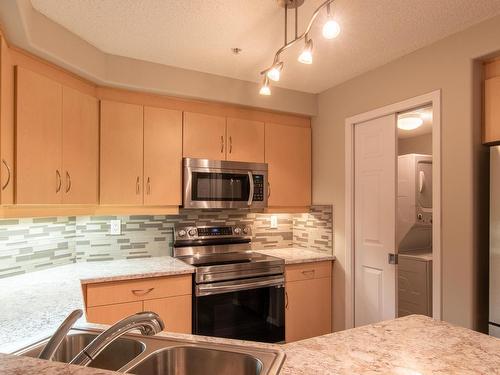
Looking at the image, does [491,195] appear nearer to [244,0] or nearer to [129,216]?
[244,0]

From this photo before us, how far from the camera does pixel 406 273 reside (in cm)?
323

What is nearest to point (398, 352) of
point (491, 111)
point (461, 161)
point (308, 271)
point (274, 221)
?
point (461, 161)

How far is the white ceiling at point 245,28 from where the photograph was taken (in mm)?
1748

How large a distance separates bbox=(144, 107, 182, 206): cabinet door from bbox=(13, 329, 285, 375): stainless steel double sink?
1.51 meters

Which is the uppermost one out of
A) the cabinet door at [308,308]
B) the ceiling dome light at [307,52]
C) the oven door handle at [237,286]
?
the ceiling dome light at [307,52]

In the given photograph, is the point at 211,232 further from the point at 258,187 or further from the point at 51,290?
the point at 51,290

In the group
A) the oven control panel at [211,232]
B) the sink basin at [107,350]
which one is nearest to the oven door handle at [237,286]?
the oven control panel at [211,232]

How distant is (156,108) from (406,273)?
2754 mm

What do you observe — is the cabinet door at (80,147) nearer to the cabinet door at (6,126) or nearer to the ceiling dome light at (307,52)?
the cabinet door at (6,126)

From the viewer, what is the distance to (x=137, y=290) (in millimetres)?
2211

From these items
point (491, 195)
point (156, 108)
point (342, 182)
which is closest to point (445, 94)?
point (491, 195)

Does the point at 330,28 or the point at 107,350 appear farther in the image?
the point at 330,28

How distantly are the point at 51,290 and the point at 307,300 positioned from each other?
1956mm

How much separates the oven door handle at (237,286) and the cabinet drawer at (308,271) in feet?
0.35
